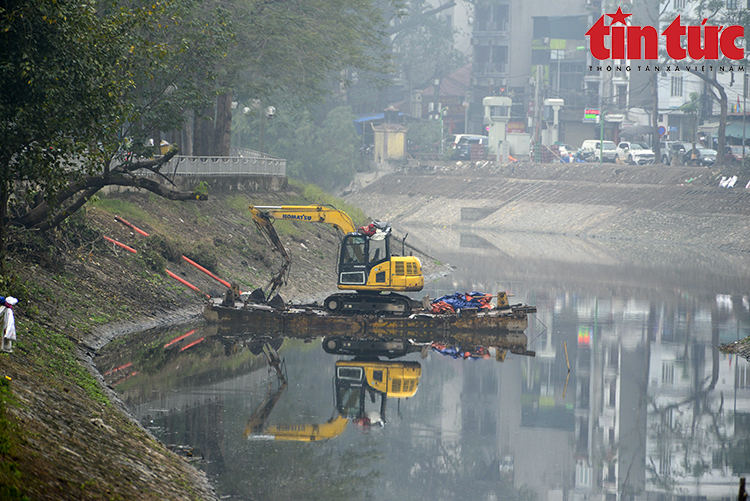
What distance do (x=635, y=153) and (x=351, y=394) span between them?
67001 millimetres

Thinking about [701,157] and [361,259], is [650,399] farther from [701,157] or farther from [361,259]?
[701,157]

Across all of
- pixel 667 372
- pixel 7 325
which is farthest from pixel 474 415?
pixel 7 325

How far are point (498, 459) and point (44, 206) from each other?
1506cm

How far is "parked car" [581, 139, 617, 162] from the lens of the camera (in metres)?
84.8

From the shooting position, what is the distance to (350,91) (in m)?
104

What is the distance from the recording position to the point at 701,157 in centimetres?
7700

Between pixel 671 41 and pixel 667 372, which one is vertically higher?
pixel 671 41

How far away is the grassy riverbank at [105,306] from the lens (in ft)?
36.6

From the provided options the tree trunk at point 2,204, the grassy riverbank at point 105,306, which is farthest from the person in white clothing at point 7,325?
the tree trunk at point 2,204

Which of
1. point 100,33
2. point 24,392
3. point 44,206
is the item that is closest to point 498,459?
point 24,392

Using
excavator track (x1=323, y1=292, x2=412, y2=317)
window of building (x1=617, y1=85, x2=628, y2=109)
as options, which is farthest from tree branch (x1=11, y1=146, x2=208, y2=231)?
window of building (x1=617, y1=85, x2=628, y2=109)

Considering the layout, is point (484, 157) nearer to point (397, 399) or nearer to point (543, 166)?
point (543, 166)

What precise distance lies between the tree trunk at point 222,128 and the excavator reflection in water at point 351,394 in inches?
902

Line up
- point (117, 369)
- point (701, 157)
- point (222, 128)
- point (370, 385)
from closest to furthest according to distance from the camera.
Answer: point (117, 369), point (370, 385), point (222, 128), point (701, 157)
